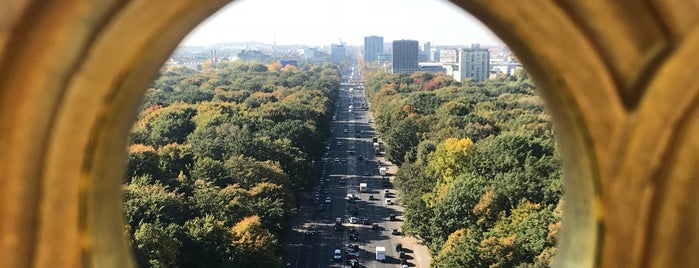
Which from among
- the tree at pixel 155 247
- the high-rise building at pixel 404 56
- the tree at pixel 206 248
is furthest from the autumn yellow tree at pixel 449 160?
→ the high-rise building at pixel 404 56

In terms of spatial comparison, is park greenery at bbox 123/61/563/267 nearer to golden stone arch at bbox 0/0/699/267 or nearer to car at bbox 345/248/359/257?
car at bbox 345/248/359/257

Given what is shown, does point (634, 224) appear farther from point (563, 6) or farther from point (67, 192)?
point (67, 192)

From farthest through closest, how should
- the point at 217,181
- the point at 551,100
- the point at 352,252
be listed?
1. the point at 352,252
2. the point at 217,181
3. the point at 551,100

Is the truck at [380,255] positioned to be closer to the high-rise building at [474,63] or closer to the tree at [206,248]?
the tree at [206,248]

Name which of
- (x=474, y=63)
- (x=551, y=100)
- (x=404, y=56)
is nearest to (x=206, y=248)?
(x=551, y=100)

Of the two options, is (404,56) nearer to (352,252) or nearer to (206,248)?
(352,252)

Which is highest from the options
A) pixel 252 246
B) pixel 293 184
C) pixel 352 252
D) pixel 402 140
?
pixel 252 246
